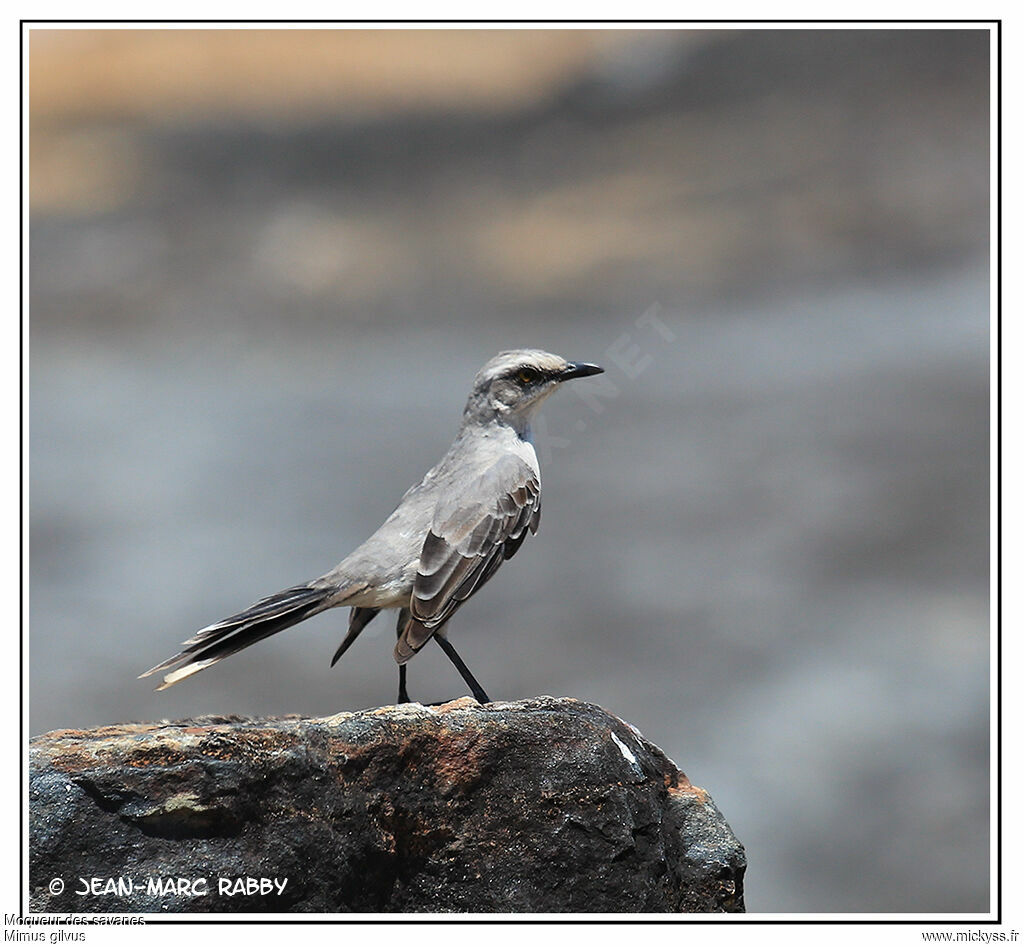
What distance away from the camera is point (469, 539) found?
677 cm

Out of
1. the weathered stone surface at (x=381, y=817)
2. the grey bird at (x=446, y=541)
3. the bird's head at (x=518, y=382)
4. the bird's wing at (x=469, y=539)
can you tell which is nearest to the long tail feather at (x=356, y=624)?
the grey bird at (x=446, y=541)

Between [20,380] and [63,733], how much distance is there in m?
2.08

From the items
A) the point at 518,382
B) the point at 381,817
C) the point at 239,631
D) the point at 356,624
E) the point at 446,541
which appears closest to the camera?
the point at 381,817

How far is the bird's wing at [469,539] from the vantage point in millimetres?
6504

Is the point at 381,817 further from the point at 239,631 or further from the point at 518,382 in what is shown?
the point at 518,382

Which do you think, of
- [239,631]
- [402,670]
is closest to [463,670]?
[402,670]

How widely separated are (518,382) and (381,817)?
3.04 meters

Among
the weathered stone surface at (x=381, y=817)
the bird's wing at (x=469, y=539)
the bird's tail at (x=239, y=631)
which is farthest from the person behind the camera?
the bird's wing at (x=469, y=539)

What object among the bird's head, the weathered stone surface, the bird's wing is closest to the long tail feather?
the bird's wing

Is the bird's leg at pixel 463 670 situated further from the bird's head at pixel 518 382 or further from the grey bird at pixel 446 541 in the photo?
the bird's head at pixel 518 382

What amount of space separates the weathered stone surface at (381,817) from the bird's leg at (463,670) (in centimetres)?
35

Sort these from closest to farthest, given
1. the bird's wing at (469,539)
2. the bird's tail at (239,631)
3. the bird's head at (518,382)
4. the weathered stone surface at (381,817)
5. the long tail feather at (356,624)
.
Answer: the weathered stone surface at (381,817) < the bird's tail at (239,631) < the bird's wing at (469,539) < the long tail feather at (356,624) < the bird's head at (518,382)

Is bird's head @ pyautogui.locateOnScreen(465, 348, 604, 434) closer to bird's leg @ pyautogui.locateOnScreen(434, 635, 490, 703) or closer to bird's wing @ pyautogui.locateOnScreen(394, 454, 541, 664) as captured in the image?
bird's wing @ pyautogui.locateOnScreen(394, 454, 541, 664)

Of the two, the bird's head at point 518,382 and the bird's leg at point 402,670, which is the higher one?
the bird's head at point 518,382
